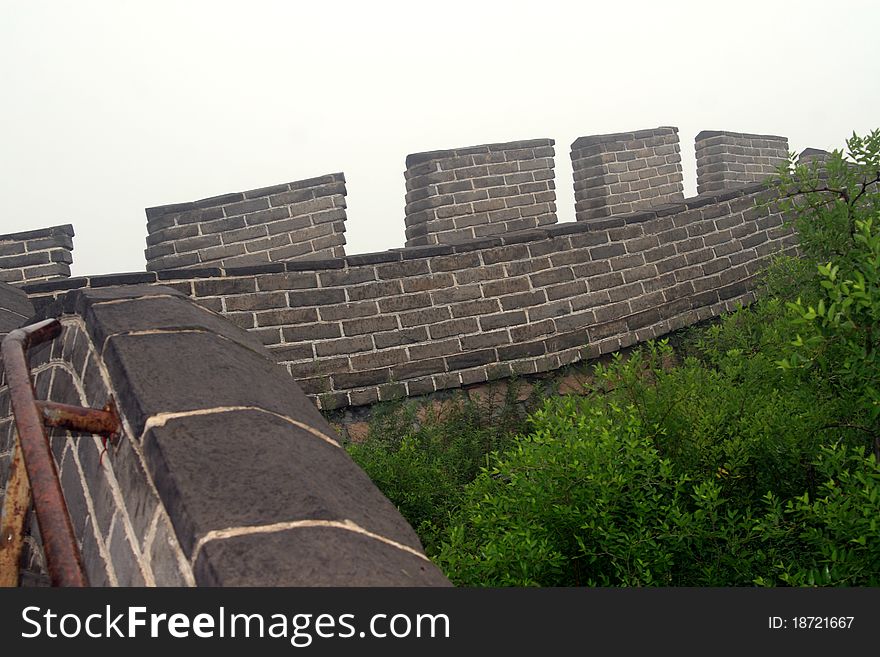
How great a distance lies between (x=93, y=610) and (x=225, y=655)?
0.23 meters

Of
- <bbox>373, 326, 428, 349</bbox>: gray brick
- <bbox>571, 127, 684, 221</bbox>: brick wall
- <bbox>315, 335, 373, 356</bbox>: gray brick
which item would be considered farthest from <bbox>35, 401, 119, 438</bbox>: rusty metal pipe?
<bbox>571, 127, 684, 221</bbox>: brick wall

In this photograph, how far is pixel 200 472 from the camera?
1415 millimetres

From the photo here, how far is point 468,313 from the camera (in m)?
6.01

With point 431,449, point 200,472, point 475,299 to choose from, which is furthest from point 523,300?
point 200,472

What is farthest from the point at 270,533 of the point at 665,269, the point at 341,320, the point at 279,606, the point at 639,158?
the point at 639,158

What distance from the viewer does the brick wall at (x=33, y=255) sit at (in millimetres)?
6949

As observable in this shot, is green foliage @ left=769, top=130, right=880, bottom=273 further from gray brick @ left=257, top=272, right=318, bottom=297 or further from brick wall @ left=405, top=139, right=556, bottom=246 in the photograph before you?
brick wall @ left=405, top=139, right=556, bottom=246

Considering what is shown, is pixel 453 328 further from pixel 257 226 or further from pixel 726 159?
pixel 726 159

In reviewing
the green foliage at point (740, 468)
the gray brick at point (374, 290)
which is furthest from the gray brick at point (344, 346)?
the green foliage at point (740, 468)

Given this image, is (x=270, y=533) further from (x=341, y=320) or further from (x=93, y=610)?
(x=341, y=320)

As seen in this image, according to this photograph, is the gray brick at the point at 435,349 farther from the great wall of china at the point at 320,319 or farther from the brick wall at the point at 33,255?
the brick wall at the point at 33,255

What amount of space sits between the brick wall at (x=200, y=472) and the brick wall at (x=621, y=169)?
741 cm

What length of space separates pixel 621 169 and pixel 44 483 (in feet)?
27.8

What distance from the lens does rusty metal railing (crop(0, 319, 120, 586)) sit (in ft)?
4.14
